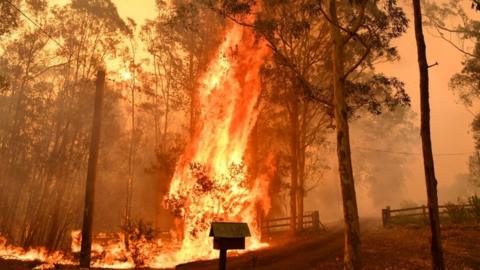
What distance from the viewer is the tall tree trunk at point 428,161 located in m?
11.3

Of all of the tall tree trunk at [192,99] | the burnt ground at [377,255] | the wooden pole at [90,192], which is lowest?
the burnt ground at [377,255]

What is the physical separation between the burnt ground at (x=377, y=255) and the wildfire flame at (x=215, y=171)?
3577 mm

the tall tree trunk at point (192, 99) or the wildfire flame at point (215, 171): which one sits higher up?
the tall tree trunk at point (192, 99)

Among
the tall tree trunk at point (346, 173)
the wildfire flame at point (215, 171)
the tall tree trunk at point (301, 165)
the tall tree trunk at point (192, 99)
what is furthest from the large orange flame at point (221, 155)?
the tall tree trunk at point (192, 99)

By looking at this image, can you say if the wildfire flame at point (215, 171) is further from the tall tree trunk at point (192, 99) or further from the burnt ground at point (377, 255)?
the tall tree trunk at point (192, 99)

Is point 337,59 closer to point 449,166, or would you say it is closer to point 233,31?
point 233,31

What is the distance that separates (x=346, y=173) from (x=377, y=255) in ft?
13.8

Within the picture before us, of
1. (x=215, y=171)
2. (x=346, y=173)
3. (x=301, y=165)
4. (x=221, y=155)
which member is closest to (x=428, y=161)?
(x=346, y=173)

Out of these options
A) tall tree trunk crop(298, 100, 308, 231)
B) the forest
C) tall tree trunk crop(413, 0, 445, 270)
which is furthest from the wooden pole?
tall tree trunk crop(298, 100, 308, 231)

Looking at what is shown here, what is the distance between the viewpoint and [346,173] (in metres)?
13.5

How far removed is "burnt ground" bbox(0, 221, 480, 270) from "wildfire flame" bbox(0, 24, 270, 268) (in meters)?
3.58

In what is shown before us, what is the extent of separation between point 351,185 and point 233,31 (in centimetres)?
1371

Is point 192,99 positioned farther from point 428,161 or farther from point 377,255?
point 428,161

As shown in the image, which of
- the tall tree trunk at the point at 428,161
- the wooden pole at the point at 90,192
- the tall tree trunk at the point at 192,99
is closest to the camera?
the tall tree trunk at the point at 428,161
